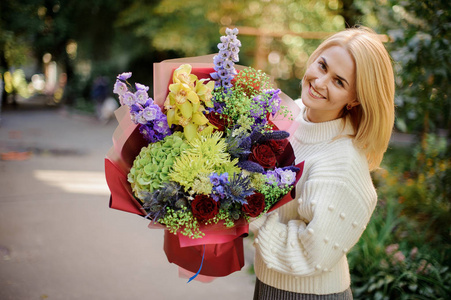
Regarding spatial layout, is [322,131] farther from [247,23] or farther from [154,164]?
[247,23]

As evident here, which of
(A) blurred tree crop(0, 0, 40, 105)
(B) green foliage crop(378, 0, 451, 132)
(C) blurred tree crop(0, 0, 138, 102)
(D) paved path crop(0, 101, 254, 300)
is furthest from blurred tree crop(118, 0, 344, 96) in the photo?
(A) blurred tree crop(0, 0, 40, 105)

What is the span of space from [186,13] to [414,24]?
33.6 ft

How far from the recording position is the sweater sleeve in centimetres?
168

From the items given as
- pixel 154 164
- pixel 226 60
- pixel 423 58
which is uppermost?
pixel 226 60

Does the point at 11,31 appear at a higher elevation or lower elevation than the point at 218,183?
higher

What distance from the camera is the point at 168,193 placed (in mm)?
1538

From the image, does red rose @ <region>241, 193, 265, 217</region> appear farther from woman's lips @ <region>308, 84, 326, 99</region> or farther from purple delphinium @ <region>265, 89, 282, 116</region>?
woman's lips @ <region>308, 84, 326, 99</region>

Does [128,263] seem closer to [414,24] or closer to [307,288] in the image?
[307,288]

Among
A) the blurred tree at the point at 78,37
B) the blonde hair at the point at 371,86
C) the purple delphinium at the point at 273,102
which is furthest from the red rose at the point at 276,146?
the blurred tree at the point at 78,37

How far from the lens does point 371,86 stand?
5.77 ft

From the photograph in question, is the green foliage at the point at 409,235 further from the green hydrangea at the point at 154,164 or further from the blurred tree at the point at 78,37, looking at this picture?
the blurred tree at the point at 78,37

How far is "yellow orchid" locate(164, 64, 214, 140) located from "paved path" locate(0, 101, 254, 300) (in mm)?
2412

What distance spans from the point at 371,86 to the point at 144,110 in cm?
90

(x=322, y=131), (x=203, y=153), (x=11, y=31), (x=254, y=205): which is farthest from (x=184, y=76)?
(x=11, y=31)
